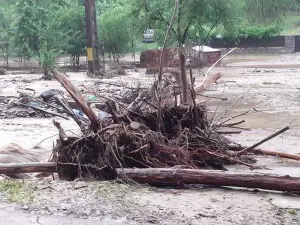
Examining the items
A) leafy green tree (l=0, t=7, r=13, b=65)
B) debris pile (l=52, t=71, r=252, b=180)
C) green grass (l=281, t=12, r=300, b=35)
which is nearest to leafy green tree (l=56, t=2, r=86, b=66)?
leafy green tree (l=0, t=7, r=13, b=65)

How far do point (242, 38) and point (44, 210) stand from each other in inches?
1708

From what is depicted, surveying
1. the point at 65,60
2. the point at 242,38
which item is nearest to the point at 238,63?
the point at 242,38

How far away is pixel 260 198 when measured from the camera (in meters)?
6.92

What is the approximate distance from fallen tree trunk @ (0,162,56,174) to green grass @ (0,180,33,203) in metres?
0.51

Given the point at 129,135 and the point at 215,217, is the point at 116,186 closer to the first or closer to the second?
the point at 129,135

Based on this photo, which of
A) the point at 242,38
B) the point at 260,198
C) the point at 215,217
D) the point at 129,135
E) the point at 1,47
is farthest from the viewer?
the point at 242,38

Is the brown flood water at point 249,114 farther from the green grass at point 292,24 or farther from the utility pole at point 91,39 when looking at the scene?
the green grass at point 292,24

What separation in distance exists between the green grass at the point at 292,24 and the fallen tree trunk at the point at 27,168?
165 ft

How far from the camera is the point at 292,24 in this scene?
204 ft

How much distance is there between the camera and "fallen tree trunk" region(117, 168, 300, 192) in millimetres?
6980

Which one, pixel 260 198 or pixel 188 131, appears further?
pixel 188 131

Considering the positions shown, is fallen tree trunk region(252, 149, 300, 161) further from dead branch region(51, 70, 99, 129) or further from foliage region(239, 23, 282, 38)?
foliage region(239, 23, 282, 38)

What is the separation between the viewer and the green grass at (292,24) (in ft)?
188

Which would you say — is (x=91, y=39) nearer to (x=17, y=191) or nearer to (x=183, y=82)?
(x=183, y=82)
